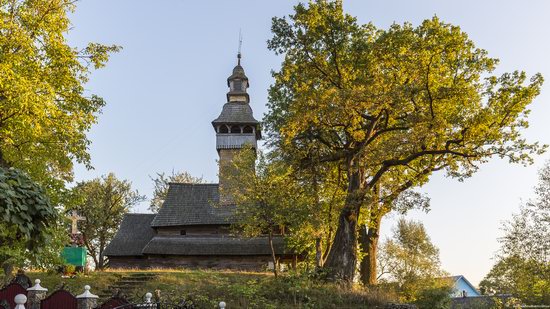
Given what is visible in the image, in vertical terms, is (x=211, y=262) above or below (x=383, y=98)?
below

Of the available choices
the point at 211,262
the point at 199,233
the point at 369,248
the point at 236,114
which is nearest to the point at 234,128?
the point at 236,114

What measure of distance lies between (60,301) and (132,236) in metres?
25.0

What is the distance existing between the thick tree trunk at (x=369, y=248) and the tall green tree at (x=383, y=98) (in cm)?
582

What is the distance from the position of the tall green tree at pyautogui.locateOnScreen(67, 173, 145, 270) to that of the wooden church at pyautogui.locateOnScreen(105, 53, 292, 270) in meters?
9.21

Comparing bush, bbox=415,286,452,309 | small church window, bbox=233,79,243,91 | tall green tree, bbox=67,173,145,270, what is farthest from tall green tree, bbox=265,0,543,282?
tall green tree, bbox=67,173,145,270

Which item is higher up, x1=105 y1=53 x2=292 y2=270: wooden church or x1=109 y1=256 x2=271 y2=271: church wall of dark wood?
x1=105 y1=53 x2=292 y2=270: wooden church

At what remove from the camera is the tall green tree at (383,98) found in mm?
20219

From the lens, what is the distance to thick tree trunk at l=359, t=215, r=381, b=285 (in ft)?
89.7

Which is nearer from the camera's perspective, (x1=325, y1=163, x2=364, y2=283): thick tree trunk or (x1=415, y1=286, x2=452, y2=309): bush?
(x1=415, y1=286, x2=452, y2=309): bush

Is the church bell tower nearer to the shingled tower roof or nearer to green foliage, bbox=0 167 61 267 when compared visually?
the shingled tower roof

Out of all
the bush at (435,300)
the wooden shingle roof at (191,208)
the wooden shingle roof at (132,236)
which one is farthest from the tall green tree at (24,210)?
the wooden shingle roof at (132,236)

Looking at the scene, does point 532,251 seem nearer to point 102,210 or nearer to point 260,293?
point 260,293

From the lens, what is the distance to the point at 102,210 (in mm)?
48188

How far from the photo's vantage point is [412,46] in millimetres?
20141
